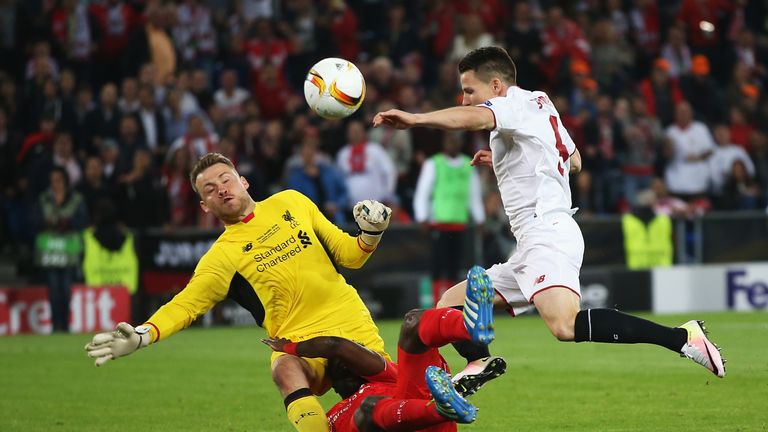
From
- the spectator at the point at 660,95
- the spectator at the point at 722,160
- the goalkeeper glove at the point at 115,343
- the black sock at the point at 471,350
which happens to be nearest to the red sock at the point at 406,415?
the black sock at the point at 471,350

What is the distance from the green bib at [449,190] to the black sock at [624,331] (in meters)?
9.97

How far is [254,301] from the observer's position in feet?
25.1

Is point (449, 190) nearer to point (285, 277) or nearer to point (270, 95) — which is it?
point (270, 95)

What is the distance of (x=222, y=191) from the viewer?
757 cm

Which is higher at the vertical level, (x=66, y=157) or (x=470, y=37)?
(x=470, y=37)

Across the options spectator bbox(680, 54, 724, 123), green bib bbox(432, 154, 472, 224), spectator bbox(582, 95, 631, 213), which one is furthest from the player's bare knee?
spectator bbox(680, 54, 724, 123)

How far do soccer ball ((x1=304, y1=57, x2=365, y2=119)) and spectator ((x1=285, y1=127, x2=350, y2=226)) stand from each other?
30.5 ft

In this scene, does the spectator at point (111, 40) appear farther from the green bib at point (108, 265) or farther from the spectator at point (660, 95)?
the spectator at point (660, 95)

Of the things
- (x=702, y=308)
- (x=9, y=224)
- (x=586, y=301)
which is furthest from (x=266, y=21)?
(x=702, y=308)

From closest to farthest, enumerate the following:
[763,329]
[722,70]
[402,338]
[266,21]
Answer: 1. [402,338]
2. [763,329]
3. [266,21]
4. [722,70]

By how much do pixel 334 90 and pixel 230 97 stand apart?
11445mm

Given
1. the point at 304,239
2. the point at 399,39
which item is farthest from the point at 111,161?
the point at 304,239

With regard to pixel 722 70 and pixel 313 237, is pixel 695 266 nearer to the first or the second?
pixel 722 70

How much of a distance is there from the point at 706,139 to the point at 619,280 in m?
3.51
